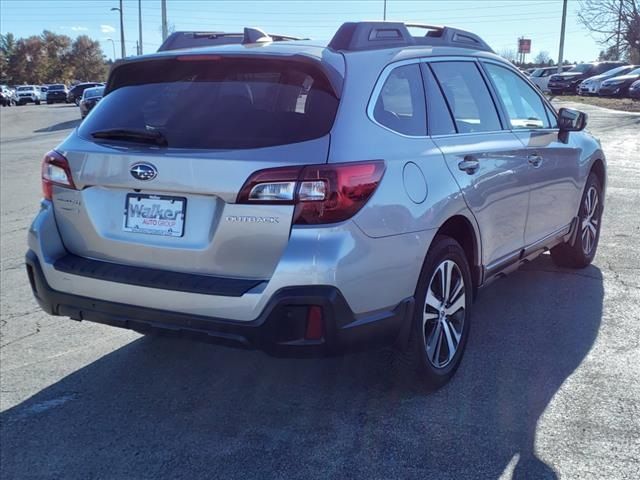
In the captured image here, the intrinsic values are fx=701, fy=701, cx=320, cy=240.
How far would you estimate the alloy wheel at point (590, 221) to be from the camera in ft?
19.7

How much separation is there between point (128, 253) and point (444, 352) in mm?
Result: 1794

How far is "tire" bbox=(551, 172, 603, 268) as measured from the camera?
5934 millimetres

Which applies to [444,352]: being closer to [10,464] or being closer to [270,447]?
[270,447]

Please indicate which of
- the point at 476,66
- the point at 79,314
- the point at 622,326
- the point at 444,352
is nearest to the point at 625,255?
the point at 622,326

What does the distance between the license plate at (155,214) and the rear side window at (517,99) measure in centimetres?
251

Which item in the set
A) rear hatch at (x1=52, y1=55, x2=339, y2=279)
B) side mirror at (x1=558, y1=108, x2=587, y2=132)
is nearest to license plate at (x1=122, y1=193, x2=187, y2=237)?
rear hatch at (x1=52, y1=55, x2=339, y2=279)

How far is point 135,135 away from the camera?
3443 mm

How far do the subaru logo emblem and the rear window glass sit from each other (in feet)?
0.48

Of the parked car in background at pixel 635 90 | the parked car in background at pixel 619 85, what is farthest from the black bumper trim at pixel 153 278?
the parked car in background at pixel 619 85

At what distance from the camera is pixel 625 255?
6.54 metres

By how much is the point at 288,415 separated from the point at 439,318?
3.17 ft

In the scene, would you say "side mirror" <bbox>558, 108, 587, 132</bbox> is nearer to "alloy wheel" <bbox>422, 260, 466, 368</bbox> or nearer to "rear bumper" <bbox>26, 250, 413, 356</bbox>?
"alloy wheel" <bbox>422, 260, 466, 368</bbox>

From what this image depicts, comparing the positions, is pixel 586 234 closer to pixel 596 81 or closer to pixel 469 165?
pixel 469 165

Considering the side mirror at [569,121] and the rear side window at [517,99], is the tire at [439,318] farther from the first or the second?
the side mirror at [569,121]
